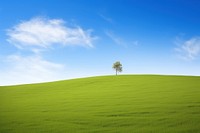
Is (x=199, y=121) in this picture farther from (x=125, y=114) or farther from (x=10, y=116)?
(x=10, y=116)

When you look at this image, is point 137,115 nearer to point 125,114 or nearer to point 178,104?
point 125,114

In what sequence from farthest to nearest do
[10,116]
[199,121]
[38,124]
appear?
[10,116]
[38,124]
[199,121]

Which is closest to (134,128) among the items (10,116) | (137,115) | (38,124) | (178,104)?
(137,115)

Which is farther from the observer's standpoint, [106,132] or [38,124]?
[38,124]

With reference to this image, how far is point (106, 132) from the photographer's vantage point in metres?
9.95

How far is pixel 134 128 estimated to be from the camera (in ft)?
34.0

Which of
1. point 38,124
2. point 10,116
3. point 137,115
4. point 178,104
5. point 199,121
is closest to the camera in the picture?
point 199,121

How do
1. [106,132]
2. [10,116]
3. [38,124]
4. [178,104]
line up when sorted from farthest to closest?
[178,104], [10,116], [38,124], [106,132]

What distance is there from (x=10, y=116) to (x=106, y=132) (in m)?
6.04

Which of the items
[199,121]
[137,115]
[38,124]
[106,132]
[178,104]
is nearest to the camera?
[106,132]

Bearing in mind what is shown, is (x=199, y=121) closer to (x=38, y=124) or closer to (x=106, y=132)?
(x=106, y=132)

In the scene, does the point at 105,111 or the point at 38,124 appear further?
the point at 105,111

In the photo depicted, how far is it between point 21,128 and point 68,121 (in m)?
2.07

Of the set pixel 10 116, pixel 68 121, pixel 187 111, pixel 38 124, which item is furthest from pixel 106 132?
pixel 10 116
